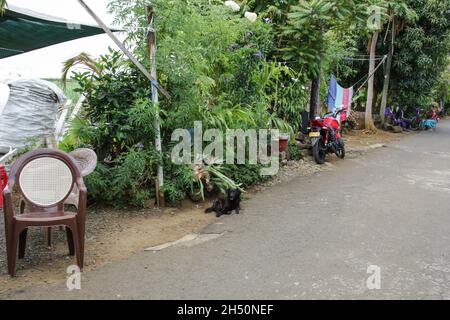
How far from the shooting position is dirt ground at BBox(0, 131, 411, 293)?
A: 12.2ft

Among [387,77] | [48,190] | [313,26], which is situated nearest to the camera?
[48,190]

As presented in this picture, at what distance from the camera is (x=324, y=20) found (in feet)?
27.0

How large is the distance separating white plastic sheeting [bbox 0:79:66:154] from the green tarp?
805 mm

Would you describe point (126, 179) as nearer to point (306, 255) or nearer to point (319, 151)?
point (306, 255)

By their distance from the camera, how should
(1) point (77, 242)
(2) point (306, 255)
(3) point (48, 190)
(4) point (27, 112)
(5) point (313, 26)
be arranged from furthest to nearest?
(5) point (313, 26) → (4) point (27, 112) → (2) point (306, 255) → (3) point (48, 190) → (1) point (77, 242)

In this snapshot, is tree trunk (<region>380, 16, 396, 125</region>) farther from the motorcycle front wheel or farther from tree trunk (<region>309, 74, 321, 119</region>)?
the motorcycle front wheel

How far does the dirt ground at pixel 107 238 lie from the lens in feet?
12.2

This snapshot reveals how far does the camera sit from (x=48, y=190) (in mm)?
3920

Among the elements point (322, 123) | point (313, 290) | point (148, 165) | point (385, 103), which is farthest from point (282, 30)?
point (385, 103)

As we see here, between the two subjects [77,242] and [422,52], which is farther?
[422,52]

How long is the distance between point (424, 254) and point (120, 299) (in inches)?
113

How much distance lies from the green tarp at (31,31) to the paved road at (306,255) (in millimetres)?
3707

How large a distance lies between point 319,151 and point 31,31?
18.7 feet

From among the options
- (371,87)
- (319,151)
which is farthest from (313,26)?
(371,87)
